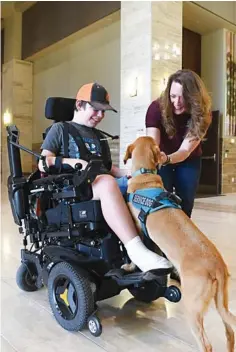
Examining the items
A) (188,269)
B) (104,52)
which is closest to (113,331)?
(188,269)

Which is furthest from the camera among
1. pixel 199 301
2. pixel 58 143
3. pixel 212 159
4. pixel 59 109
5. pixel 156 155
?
pixel 212 159

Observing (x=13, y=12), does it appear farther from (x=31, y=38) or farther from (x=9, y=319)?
(x=9, y=319)

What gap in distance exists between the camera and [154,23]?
7.49m

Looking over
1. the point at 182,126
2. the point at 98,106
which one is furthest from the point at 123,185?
Result: the point at 182,126

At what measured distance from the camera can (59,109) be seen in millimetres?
2102

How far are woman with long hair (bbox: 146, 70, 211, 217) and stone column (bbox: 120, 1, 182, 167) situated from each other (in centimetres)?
515

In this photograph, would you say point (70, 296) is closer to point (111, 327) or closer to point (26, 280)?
point (111, 327)

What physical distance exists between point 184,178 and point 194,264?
103 cm

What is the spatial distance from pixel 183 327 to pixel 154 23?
22.5 ft

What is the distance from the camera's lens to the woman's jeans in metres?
2.24

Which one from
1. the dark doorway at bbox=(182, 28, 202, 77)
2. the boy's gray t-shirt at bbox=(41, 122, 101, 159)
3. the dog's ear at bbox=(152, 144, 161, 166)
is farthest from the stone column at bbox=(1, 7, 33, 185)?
the dog's ear at bbox=(152, 144, 161, 166)

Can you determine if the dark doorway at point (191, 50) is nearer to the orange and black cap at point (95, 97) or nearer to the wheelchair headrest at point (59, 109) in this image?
the wheelchair headrest at point (59, 109)

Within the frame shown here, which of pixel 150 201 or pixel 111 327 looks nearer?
pixel 150 201

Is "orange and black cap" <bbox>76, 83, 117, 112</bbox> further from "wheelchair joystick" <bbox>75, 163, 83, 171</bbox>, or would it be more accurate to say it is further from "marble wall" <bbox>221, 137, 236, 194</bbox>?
"marble wall" <bbox>221, 137, 236, 194</bbox>
